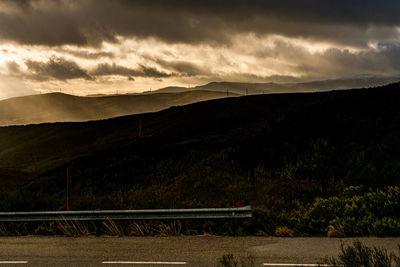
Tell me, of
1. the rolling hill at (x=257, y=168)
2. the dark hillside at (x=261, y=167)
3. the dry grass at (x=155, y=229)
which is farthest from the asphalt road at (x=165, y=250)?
the rolling hill at (x=257, y=168)

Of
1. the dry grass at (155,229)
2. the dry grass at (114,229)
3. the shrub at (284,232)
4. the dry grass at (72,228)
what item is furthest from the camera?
the dry grass at (72,228)

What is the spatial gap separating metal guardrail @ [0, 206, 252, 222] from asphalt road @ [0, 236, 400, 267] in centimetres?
48

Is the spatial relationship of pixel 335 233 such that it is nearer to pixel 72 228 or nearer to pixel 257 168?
pixel 72 228

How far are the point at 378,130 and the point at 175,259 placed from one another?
21.3 meters

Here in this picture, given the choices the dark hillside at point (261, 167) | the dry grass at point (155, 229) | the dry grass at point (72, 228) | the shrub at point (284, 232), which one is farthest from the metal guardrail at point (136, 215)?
the dark hillside at point (261, 167)

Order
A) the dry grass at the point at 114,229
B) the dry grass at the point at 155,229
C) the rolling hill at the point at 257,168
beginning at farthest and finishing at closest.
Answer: the rolling hill at the point at 257,168, the dry grass at the point at 114,229, the dry grass at the point at 155,229

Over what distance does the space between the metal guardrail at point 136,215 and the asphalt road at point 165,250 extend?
48 cm

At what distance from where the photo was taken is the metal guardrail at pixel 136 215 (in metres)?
9.78

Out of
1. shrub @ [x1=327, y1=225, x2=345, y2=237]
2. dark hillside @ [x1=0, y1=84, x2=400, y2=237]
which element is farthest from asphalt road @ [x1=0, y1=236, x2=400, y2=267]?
dark hillside @ [x1=0, y1=84, x2=400, y2=237]

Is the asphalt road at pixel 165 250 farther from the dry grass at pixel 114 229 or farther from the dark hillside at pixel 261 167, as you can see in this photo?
the dark hillside at pixel 261 167

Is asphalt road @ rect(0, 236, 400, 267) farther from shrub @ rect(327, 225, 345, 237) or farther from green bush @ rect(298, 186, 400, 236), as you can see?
green bush @ rect(298, 186, 400, 236)

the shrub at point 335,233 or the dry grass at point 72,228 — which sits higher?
the shrub at point 335,233

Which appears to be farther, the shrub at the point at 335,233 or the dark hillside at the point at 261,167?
the dark hillside at the point at 261,167

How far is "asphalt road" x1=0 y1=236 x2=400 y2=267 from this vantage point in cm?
774
